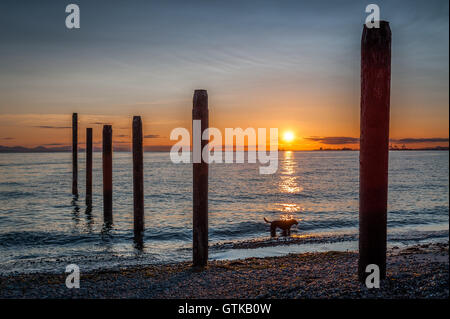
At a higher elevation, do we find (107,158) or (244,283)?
(107,158)

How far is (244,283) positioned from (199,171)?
2412mm

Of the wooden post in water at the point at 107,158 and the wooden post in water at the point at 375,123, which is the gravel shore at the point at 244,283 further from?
the wooden post in water at the point at 107,158

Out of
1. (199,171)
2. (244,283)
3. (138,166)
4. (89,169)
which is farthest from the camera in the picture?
(89,169)

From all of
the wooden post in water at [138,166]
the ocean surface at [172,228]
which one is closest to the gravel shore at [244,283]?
the ocean surface at [172,228]

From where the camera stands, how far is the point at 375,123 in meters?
4.90

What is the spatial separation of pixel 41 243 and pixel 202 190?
9408 millimetres

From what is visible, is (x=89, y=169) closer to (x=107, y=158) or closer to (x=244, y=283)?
(x=107, y=158)

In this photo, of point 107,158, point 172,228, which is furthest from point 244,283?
point 107,158

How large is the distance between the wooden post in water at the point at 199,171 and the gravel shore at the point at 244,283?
93 cm

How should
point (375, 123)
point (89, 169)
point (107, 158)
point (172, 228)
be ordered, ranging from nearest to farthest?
point (375, 123)
point (107, 158)
point (172, 228)
point (89, 169)

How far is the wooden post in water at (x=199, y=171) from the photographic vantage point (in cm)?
696

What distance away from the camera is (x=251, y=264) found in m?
8.93

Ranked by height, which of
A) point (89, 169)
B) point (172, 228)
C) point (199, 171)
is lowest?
point (172, 228)

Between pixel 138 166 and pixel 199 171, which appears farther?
pixel 138 166
